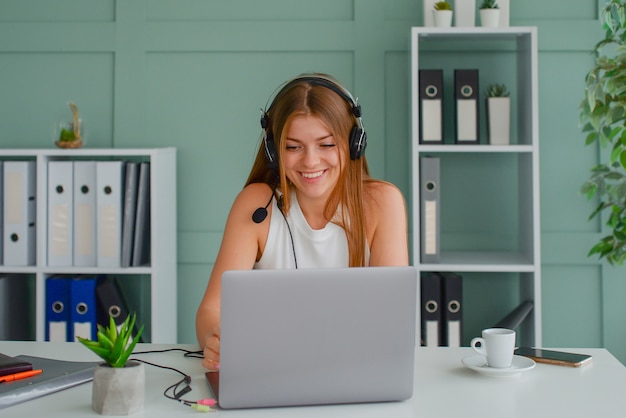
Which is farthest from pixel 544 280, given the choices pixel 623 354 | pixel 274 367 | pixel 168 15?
pixel 274 367

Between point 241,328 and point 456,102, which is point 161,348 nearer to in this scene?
point 241,328

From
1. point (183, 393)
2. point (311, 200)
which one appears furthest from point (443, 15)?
point (183, 393)

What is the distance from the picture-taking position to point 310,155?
1888mm

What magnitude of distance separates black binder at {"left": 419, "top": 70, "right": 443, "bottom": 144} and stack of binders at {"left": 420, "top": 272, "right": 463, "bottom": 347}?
1.76 feet

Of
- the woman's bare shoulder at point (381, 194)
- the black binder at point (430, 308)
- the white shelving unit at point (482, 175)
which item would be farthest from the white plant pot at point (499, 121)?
the woman's bare shoulder at point (381, 194)

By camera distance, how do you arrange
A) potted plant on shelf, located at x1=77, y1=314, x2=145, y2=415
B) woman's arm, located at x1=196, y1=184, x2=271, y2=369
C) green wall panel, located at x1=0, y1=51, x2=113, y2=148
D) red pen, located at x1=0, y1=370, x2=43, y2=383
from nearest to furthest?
potted plant on shelf, located at x1=77, y1=314, x2=145, y2=415
red pen, located at x1=0, y1=370, x2=43, y2=383
woman's arm, located at x1=196, y1=184, x2=271, y2=369
green wall panel, located at x1=0, y1=51, x2=113, y2=148

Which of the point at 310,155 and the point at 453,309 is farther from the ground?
the point at 310,155

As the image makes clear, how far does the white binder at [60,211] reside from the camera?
2932mm

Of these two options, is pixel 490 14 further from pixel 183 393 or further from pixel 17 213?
pixel 183 393

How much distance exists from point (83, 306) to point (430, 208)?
137 cm

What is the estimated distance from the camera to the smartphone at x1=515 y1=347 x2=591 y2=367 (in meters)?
1.54

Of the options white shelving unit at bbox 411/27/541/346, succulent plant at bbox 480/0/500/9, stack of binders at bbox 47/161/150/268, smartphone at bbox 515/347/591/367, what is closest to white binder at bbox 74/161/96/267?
stack of binders at bbox 47/161/150/268

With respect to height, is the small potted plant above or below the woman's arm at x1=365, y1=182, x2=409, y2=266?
above

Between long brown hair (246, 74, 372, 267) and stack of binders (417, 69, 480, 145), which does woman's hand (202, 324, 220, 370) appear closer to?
long brown hair (246, 74, 372, 267)
